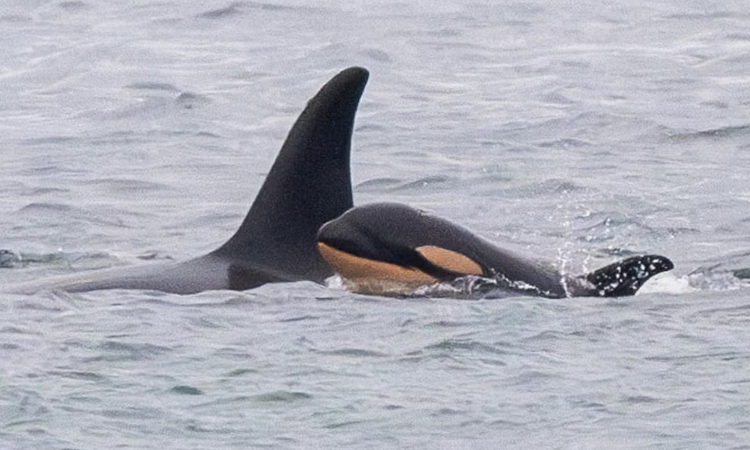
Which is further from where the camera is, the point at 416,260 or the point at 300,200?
the point at 300,200

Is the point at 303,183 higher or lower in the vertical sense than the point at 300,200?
higher

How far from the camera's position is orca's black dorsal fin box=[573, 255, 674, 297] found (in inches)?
520

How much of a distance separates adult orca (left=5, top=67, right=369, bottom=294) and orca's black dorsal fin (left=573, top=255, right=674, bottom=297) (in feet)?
5.89

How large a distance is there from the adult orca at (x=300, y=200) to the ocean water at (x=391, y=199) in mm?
534

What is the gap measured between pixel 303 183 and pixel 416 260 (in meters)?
0.95

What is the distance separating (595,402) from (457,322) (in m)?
Result: 2.02

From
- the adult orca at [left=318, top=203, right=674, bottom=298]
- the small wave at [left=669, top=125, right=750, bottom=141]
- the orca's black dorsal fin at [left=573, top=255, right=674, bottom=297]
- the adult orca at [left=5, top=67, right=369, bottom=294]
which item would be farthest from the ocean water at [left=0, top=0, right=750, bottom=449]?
the adult orca at [left=5, top=67, right=369, bottom=294]

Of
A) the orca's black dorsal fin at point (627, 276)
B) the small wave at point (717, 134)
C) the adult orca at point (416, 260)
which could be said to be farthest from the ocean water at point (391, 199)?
the adult orca at point (416, 260)

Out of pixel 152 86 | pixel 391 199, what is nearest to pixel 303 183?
pixel 391 199

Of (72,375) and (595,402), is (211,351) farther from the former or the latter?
(595,402)

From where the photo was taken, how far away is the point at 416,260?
13586mm

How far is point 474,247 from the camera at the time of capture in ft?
44.8

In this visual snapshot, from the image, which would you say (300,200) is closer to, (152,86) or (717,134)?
(717,134)

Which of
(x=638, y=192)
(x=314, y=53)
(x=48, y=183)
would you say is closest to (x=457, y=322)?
(x=638, y=192)
